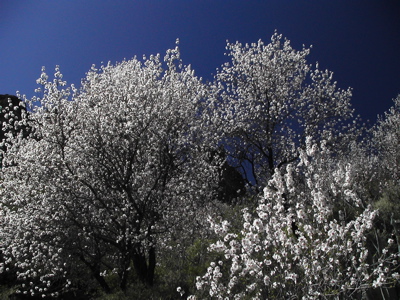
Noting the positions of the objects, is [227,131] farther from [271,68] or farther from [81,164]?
[81,164]

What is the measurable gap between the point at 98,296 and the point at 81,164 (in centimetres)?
368

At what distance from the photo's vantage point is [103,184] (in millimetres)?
9898

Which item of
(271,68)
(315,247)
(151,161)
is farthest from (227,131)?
(315,247)

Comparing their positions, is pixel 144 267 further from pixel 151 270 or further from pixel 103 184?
pixel 103 184

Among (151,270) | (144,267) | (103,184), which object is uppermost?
(103,184)

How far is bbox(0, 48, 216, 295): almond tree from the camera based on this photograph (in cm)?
934

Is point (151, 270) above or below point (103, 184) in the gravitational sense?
below

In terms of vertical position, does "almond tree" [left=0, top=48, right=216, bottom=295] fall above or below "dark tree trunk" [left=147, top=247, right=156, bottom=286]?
above

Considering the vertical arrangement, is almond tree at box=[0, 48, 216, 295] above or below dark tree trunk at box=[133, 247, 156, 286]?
above

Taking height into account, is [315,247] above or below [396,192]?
below

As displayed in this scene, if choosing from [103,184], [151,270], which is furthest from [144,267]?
[103,184]

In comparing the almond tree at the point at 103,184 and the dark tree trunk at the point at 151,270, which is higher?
the almond tree at the point at 103,184

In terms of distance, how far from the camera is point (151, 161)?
10.4 metres

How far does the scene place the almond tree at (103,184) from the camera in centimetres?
934
